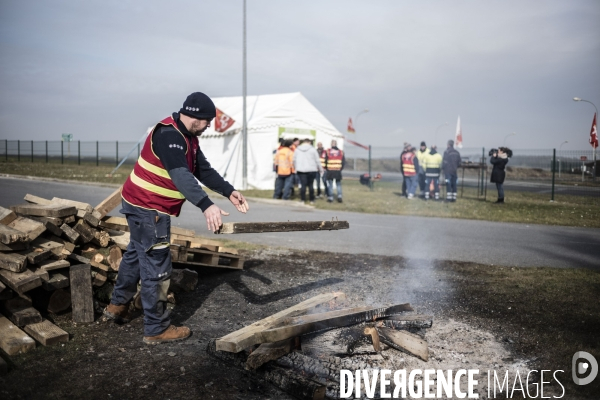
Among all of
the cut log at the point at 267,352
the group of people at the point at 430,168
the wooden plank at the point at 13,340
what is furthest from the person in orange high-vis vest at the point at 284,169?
the cut log at the point at 267,352

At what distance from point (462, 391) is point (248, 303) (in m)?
2.46

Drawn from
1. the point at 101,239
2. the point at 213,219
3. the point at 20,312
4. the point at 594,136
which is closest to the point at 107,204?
the point at 101,239

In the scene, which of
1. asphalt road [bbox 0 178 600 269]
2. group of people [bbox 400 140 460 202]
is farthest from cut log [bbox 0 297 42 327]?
group of people [bbox 400 140 460 202]

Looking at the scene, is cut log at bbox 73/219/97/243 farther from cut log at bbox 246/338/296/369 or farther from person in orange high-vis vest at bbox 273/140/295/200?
person in orange high-vis vest at bbox 273/140/295/200

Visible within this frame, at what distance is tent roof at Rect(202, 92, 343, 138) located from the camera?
19344 millimetres

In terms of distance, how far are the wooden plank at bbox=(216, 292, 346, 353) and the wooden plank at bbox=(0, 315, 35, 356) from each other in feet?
4.89

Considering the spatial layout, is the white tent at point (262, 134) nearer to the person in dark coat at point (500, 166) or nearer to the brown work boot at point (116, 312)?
the person in dark coat at point (500, 166)

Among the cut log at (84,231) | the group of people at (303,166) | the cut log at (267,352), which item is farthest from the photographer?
the group of people at (303,166)

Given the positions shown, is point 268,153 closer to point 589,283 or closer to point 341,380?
point 589,283

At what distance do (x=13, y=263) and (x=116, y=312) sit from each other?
945 millimetres

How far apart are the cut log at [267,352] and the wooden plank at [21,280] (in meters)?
Answer: 1.99

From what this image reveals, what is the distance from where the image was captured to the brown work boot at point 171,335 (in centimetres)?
412

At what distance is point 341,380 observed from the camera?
3471 millimetres

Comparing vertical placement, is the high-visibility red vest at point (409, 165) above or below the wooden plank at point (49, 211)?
above
